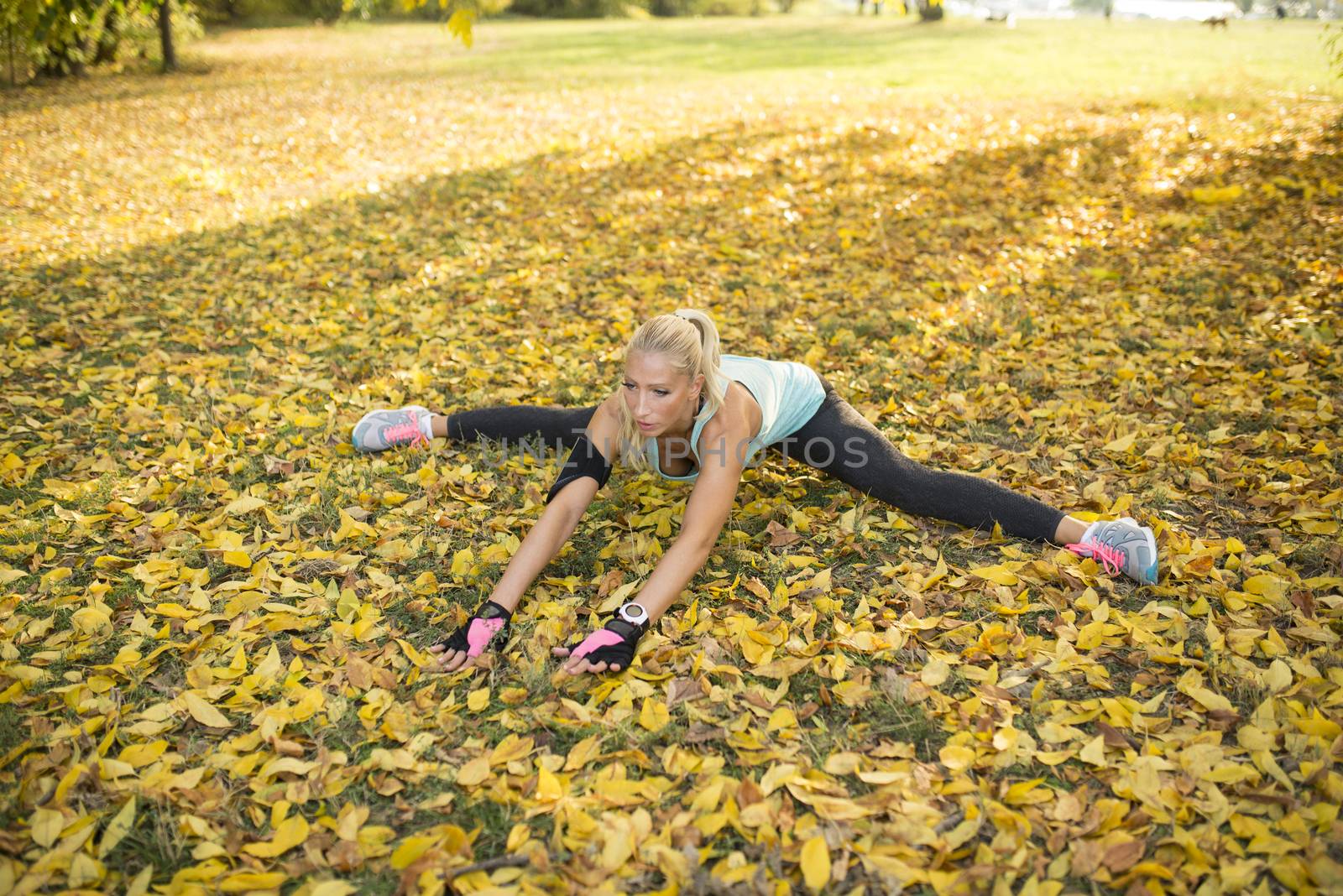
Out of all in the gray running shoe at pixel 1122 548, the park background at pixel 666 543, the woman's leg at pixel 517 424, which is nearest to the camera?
the park background at pixel 666 543

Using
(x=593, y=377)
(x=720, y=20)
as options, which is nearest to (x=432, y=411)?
(x=593, y=377)

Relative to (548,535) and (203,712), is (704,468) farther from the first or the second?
(203,712)

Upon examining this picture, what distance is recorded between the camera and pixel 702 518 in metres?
3.05

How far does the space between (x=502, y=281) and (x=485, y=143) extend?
5.25 meters

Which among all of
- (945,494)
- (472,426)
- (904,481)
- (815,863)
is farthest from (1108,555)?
(472,426)

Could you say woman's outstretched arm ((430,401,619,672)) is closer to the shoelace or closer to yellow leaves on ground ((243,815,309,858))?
yellow leaves on ground ((243,815,309,858))

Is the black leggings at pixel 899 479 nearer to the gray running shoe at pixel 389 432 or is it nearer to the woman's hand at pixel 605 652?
the gray running shoe at pixel 389 432

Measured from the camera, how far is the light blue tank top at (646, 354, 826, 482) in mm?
3488

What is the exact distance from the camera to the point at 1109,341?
5293 mm

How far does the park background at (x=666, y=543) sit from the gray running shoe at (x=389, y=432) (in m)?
0.11

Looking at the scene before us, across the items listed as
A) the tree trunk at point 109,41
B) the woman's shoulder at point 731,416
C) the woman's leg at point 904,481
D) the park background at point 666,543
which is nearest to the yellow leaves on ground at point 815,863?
the park background at point 666,543

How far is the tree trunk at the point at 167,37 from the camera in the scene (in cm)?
1582

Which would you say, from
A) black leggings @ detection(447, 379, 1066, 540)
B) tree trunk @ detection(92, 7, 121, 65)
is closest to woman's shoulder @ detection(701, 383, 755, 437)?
black leggings @ detection(447, 379, 1066, 540)

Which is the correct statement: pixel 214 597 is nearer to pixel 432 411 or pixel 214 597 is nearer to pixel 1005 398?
pixel 432 411
